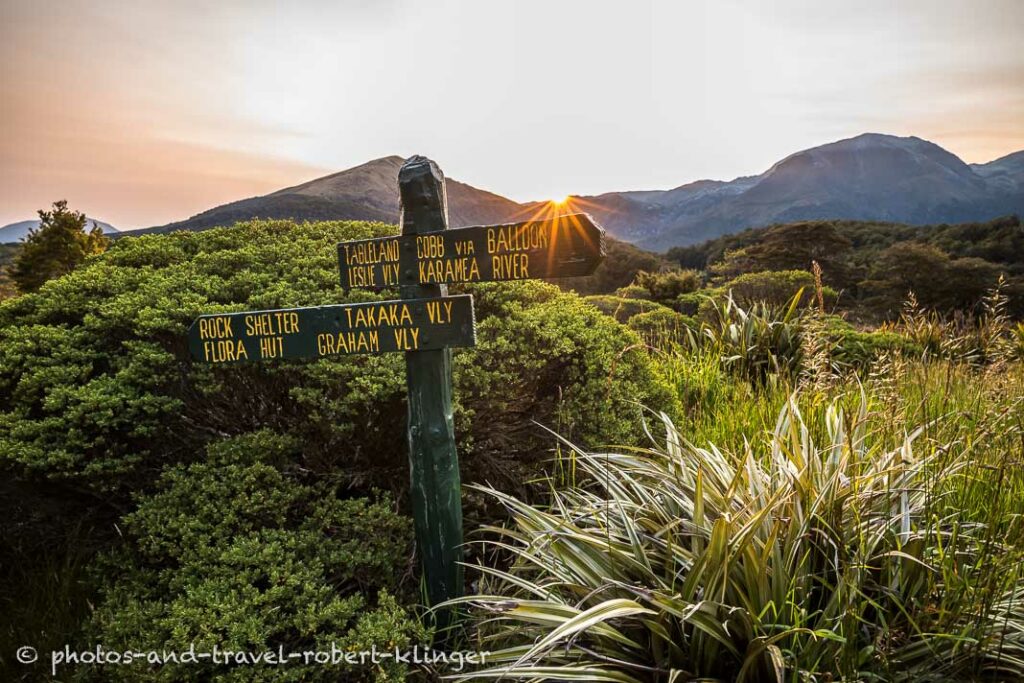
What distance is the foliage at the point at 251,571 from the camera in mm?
2523

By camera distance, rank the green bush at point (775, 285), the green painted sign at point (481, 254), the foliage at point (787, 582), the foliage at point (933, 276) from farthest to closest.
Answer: the foliage at point (933, 276)
the green bush at point (775, 285)
the green painted sign at point (481, 254)
the foliage at point (787, 582)

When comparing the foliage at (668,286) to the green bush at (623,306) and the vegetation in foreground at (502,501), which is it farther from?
the vegetation in foreground at (502,501)

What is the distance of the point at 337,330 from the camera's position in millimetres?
2951

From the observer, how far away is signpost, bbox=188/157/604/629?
287cm

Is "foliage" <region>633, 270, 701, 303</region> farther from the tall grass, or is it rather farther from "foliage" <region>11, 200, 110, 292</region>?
"foliage" <region>11, 200, 110, 292</region>

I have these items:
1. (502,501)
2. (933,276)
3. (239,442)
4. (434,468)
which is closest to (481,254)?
(434,468)

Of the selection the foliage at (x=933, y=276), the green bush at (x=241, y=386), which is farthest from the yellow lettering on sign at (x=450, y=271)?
the foliage at (x=933, y=276)

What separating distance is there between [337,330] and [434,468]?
2.70 ft

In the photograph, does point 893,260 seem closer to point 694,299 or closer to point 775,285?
point 775,285

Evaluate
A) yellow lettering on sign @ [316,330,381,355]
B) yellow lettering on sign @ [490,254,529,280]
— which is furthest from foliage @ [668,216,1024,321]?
yellow lettering on sign @ [316,330,381,355]

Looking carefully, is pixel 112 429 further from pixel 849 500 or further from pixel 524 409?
pixel 849 500

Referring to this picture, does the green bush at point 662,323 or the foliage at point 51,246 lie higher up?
the foliage at point 51,246

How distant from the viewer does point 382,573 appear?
305cm

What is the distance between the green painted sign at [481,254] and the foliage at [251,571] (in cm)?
110
